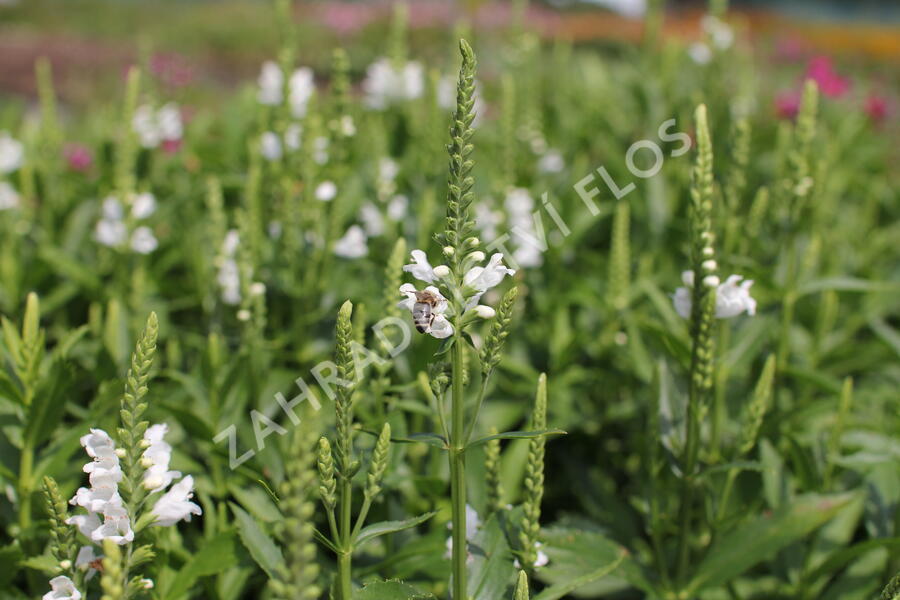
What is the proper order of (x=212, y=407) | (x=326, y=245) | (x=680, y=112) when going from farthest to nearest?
1. (x=680, y=112)
2. (x=326, y=245)
3. (x=212, y=407)

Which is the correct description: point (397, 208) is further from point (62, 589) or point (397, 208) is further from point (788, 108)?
point (788, 108)

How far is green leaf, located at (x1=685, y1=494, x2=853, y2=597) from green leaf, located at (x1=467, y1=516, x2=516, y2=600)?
619 mm

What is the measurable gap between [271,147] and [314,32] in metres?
21.5

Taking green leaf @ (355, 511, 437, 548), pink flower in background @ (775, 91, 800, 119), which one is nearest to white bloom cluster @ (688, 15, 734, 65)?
pink flower in background @ (775, 91, 800, 119)

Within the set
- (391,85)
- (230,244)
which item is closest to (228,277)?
(230,244)

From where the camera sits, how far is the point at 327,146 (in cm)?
329

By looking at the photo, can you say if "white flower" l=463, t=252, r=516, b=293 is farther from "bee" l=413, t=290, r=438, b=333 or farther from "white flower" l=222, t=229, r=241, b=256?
"white flower" l=222, t=229, r=241, b=256

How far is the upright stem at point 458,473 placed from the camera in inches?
59.2

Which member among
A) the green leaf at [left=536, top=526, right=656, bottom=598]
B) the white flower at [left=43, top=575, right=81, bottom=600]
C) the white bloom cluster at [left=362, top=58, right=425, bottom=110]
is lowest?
the green leaf at [left=536, top=526, right=656, bottom=598]

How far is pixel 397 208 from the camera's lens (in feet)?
10.9

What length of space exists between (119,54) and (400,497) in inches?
798

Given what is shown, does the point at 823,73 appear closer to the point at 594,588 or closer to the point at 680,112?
the point at 680,112

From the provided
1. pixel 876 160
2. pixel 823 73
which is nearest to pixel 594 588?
pixel 876 160

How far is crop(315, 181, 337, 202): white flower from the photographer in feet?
9.42
